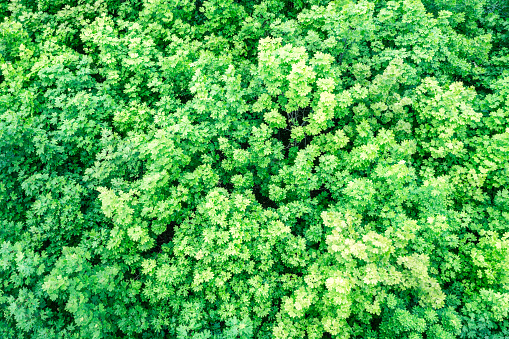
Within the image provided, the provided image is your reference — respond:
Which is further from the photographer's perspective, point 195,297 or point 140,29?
point 140,29

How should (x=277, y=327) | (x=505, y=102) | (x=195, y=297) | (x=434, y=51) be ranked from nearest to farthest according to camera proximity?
(x=277, y=327), (x=195, y=297), (x=505, y=102), (x=434, y=51)

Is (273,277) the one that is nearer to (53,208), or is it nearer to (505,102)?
(53,208)

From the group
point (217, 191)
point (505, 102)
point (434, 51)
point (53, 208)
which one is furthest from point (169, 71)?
point (505, 102)

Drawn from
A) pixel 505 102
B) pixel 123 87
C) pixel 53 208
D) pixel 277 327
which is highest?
pixel 123 87

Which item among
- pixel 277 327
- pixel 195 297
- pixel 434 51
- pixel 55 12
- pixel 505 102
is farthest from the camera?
pixel 55 12

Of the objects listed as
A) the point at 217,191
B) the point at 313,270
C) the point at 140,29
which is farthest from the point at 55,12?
the point at 313,270

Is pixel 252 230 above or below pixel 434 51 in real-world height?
below

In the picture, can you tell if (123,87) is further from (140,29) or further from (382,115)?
(382,115)
